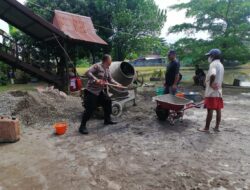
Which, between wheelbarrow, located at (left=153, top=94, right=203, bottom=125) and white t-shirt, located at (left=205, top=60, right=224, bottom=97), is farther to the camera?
wheelbarrow, located at (left=153, top=94, right=203, bottom=125)

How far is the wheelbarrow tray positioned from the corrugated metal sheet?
21.8 feet

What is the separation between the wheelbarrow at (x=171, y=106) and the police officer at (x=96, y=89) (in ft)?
4.27

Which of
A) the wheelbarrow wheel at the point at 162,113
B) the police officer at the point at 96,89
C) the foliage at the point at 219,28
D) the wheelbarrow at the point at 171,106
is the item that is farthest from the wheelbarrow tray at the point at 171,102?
the foliage at the point at 219,28

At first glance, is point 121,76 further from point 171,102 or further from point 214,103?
point 214,103

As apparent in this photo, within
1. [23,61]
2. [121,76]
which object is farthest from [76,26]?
[121,76]

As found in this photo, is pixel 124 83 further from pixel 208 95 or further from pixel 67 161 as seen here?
pixel 67 161

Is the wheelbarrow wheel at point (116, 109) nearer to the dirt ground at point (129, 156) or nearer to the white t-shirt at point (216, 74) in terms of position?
the dirt ground at point (129, 156)

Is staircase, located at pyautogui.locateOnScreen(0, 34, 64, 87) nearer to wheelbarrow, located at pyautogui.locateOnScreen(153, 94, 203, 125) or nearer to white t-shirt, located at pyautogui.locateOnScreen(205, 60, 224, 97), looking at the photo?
wheelbarrow, located at pyautogui.locateOnScreen(153, 94, 203, 125)

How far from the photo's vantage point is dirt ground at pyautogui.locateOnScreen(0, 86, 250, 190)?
353cm

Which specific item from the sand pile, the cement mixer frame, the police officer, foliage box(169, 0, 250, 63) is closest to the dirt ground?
the sand pile

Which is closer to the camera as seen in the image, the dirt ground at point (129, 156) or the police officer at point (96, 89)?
the dirt ground at point (129, 156)

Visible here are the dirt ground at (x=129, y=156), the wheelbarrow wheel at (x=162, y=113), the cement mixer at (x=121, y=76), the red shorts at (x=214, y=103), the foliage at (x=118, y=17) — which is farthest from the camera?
the foliage at (x=118, y=17)

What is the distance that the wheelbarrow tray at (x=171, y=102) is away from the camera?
601 centimetres

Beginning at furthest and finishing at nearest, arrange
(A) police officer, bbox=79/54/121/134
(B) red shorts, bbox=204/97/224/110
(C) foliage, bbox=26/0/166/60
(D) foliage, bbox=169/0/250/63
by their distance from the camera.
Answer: (C) foliage, bbox=26/0/166/60
(D) foliage, bbox=169/0/250/63
(A) police officer, bbox=79/54/121/134
(B) red shorts, bbox=204/97/224/110
